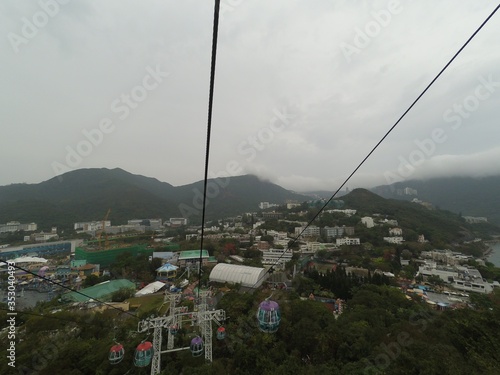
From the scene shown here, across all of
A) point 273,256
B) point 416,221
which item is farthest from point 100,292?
point 416,221

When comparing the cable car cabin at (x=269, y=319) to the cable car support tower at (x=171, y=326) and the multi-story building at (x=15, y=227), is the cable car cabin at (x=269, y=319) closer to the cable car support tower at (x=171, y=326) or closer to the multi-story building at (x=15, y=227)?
the cable car support tower at (x=171, y=326)

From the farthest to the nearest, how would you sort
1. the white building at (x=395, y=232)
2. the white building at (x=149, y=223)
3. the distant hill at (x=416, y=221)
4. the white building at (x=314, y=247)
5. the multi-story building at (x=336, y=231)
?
the white building at (x=149, y=223)
the multi-story building at (x=336, y=231)
the distant hill at (x=416, y=221)
the white building at (x=395, y=232)
the white building at (x=314, y=247)

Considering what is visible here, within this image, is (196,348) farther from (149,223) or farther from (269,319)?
(149,223)

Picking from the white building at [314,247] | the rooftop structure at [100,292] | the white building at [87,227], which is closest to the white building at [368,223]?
the white building at [314,247]

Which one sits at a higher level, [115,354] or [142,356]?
[142,356]

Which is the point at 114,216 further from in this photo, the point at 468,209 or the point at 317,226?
the point at 468,209

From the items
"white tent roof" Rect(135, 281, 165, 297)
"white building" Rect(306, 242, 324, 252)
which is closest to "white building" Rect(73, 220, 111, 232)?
"white tent roof" Rect(135, 281, 165, 297)
